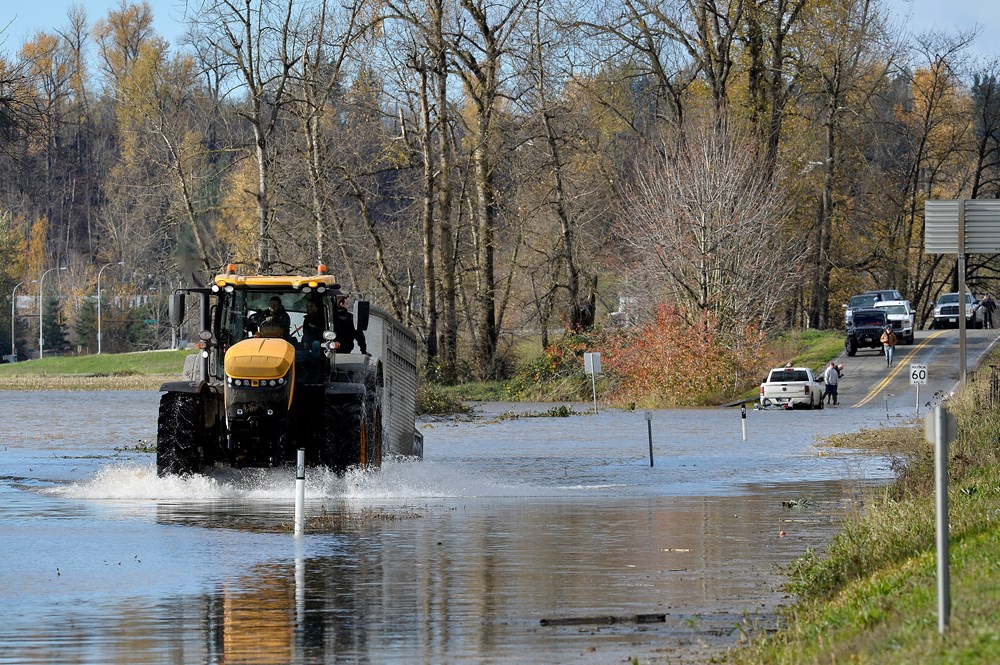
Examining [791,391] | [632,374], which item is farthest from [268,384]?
[632,374]

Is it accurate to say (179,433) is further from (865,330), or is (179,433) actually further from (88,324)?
(88,324)

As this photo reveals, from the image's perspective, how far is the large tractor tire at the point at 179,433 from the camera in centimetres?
2300

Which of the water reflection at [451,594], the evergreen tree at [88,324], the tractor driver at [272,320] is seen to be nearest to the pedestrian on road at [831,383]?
the tractor driver at [272,320]

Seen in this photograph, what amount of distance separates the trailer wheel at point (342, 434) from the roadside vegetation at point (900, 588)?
7531 mm

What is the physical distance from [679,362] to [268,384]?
39.0m

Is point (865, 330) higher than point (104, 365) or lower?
higher

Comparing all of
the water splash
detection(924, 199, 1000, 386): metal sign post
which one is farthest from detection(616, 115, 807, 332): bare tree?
the water splash

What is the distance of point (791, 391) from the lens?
57469 millimetres

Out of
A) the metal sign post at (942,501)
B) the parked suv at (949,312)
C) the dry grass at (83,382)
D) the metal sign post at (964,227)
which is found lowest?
the dry grass at (83,382)

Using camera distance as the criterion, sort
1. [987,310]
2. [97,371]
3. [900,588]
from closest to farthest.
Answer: [900,588], [987,310], [97,371]

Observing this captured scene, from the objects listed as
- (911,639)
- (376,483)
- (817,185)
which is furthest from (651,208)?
(911,639)

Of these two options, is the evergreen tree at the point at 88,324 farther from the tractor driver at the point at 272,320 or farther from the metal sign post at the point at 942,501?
the metal sign post at the point at 942,501

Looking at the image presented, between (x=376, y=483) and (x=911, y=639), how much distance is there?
1623 cm

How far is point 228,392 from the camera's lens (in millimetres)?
22469
